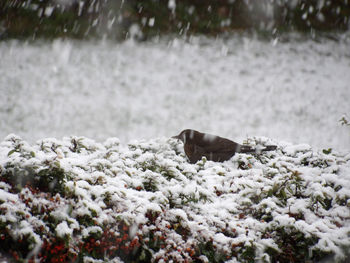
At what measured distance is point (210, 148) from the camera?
3697mm

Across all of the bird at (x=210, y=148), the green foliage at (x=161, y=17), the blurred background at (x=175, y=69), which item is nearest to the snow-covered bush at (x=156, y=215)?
the bird at (x=210, y=148)

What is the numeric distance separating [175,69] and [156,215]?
6.18 metres

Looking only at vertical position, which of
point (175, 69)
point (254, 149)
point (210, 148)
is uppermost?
point (175, 69)

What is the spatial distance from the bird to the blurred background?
166 centimetres

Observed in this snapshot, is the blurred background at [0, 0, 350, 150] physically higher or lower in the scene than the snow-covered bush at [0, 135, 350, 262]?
higher

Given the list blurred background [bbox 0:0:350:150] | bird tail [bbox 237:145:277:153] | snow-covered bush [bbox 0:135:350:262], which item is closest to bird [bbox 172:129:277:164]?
bird tail [bbox 237:145:277:153]

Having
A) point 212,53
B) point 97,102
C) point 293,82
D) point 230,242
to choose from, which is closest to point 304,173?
point 230,242

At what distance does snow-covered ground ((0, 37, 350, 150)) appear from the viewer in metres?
5.62

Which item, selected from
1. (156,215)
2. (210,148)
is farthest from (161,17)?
(156,215)

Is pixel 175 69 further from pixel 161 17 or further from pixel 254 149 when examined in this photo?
pixel 254 149

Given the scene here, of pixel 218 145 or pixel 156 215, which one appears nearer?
pixel 156 215

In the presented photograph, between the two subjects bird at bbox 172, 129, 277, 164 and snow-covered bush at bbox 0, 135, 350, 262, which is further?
bird at bbox 172, 129, 277, 164

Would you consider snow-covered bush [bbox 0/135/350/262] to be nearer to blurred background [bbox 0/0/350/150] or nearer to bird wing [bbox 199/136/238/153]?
bird wing [bbox 199/136/238/153]

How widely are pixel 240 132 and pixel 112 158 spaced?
11.2 ft
